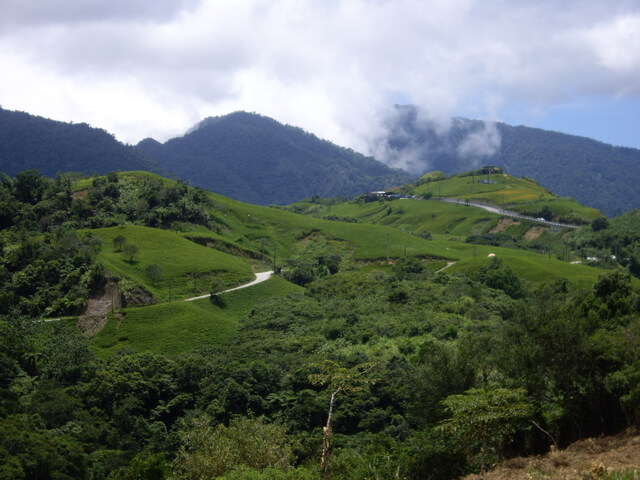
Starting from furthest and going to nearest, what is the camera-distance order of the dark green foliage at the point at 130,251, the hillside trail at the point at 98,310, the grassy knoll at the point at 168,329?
1. the dark green foliage at the point at 130,251
2. the hillside trail at the point at 98,310
3. the grassy knoll at the point at 168,329

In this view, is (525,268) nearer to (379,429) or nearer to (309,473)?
(379,429)

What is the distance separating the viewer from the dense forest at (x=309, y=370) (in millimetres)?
25625

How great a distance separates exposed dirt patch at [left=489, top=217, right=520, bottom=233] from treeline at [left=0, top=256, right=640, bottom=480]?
58142mm

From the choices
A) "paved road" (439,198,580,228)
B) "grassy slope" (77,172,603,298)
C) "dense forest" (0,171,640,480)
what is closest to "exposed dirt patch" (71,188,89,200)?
"dense forest" (0,171,640,480)

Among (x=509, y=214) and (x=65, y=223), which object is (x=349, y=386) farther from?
(x=509, y=214)

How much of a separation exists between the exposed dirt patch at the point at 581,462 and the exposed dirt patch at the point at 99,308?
61029 mm

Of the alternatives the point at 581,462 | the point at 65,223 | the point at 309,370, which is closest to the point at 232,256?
the point at 65,223

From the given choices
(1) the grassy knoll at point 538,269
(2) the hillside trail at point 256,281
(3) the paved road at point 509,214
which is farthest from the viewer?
(3) the paved road at point 509,214

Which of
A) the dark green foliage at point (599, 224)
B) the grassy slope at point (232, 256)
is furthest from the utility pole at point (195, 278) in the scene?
the dark green foliage at point (599, 224)

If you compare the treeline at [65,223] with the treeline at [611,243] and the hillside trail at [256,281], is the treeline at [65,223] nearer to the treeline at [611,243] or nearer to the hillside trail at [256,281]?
the hillside trail at [256,281]

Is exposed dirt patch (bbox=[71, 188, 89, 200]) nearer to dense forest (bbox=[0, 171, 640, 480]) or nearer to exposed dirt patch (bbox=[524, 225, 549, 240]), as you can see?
dense forest (bbox=[0, 171, 640, 480])

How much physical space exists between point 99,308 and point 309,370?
34351 millimetres

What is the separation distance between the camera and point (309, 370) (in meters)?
55.1

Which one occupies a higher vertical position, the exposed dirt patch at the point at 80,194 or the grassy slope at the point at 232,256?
the exposed dirt patch at the point at 80,194
